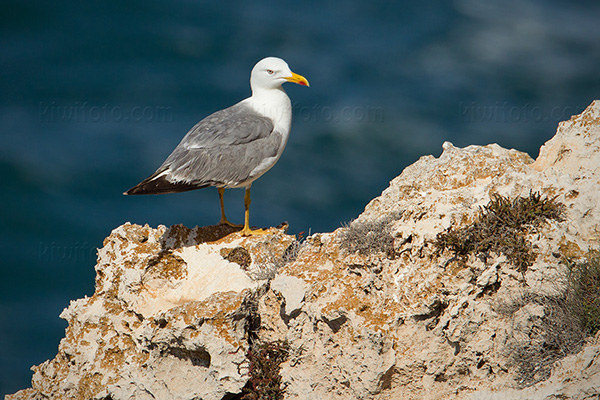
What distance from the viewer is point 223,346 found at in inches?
269

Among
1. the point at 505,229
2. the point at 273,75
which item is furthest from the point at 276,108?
the point at 505,229

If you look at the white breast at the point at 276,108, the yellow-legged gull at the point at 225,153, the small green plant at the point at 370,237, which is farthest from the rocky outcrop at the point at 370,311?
the white breast at the point at 276,108

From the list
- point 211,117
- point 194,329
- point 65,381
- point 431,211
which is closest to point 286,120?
point 211,117

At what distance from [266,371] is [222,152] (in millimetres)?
3140

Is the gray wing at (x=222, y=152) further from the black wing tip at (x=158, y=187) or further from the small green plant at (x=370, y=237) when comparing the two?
the small green plant at (x=370, y=237)

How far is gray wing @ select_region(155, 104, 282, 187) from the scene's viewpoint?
880cm

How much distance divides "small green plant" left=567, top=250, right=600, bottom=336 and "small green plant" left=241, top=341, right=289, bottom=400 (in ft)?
9.48

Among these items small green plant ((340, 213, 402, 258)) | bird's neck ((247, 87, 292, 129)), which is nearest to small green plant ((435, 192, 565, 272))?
small green plant ((340, 213, 402, 258))

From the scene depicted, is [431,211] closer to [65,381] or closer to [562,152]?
[562,152]

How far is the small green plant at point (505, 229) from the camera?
→ 6711 millimetres

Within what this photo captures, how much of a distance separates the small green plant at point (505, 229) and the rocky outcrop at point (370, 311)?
71 mm

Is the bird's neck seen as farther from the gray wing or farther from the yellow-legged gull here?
the gray wing

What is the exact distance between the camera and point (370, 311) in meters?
6.72

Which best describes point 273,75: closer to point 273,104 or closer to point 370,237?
point 273,104
